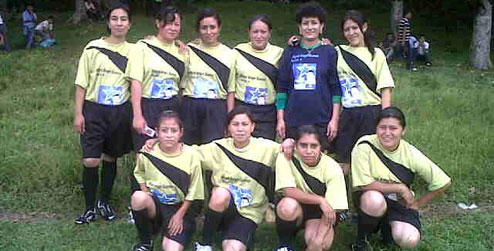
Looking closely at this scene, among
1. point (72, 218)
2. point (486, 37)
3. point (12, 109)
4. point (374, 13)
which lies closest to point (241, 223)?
point (72, 218)

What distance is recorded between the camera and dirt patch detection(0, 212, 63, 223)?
15.7 ft

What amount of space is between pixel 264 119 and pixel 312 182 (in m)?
0.75

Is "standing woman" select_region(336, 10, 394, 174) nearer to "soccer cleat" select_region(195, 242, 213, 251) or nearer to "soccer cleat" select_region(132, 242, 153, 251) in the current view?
"soccer cleat" select_region(195, 242, 213, 251)

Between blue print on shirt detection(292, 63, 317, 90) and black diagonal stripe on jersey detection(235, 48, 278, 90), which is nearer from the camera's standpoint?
blue print on shirt detection(292, 63, 317, 90)

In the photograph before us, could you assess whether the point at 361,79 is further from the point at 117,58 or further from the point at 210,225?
the point at 117,58

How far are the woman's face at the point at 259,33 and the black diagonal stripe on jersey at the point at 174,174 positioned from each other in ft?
3.54

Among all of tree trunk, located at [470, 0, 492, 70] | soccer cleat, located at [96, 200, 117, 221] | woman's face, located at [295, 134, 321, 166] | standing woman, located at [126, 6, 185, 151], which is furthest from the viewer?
tree trunk, located at [470, 0, 492, 70]

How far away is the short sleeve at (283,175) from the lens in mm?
3859

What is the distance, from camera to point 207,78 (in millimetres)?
4430

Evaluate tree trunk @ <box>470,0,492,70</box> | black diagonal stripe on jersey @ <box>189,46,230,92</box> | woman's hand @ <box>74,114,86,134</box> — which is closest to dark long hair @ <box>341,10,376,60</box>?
black diagonal stripe on jersey @ <box>189,46,230,92</box>

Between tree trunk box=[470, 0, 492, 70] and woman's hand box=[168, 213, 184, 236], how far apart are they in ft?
35.7

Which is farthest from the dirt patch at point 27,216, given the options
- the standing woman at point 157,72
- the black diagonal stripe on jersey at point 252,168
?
the black diagonal stripe on jersey at point 252,168

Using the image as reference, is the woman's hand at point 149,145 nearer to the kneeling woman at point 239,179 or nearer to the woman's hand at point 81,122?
the kneeling woman at point 239,179

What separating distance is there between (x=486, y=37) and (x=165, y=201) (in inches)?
445
